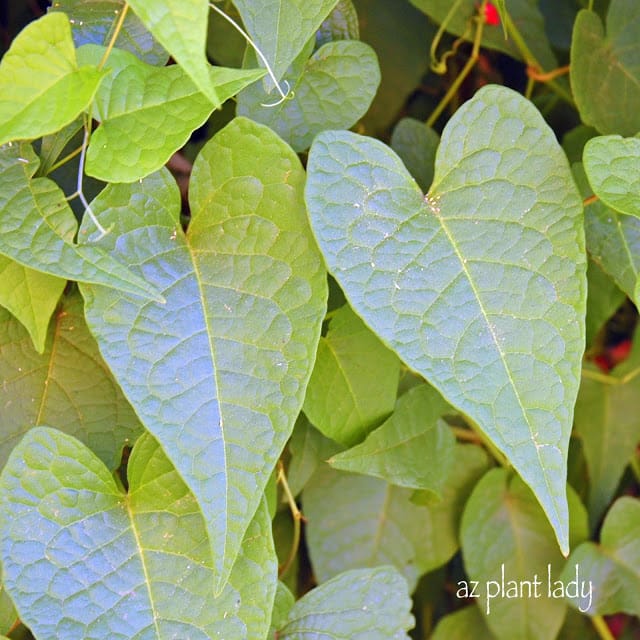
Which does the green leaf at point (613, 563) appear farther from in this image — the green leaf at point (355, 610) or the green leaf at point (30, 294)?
the green leaf at point (30, 294)

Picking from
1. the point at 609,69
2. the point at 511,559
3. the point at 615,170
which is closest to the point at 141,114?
the point at 615,170

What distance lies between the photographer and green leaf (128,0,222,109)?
36 cm

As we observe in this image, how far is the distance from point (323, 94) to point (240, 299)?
20cm

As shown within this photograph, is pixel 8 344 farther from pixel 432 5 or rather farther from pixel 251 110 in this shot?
pixel 432 5

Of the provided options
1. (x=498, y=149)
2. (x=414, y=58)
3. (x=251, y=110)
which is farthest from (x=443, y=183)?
(x=414, y=58)

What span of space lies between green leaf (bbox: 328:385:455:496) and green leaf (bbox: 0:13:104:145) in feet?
1.02

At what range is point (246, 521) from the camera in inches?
16.8

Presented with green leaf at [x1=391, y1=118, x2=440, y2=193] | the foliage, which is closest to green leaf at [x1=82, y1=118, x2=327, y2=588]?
the foliage

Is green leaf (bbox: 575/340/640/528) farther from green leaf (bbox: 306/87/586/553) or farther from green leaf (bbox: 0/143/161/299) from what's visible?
green leaf (bbox: 0/143/161/299)

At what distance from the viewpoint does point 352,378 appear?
62 cm

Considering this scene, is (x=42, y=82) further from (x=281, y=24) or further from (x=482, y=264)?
(x=482, y=264)

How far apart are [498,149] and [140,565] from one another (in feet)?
1.15

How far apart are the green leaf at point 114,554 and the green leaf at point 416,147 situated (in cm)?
37

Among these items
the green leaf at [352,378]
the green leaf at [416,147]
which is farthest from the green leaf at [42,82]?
the green leaf at [416,147]
